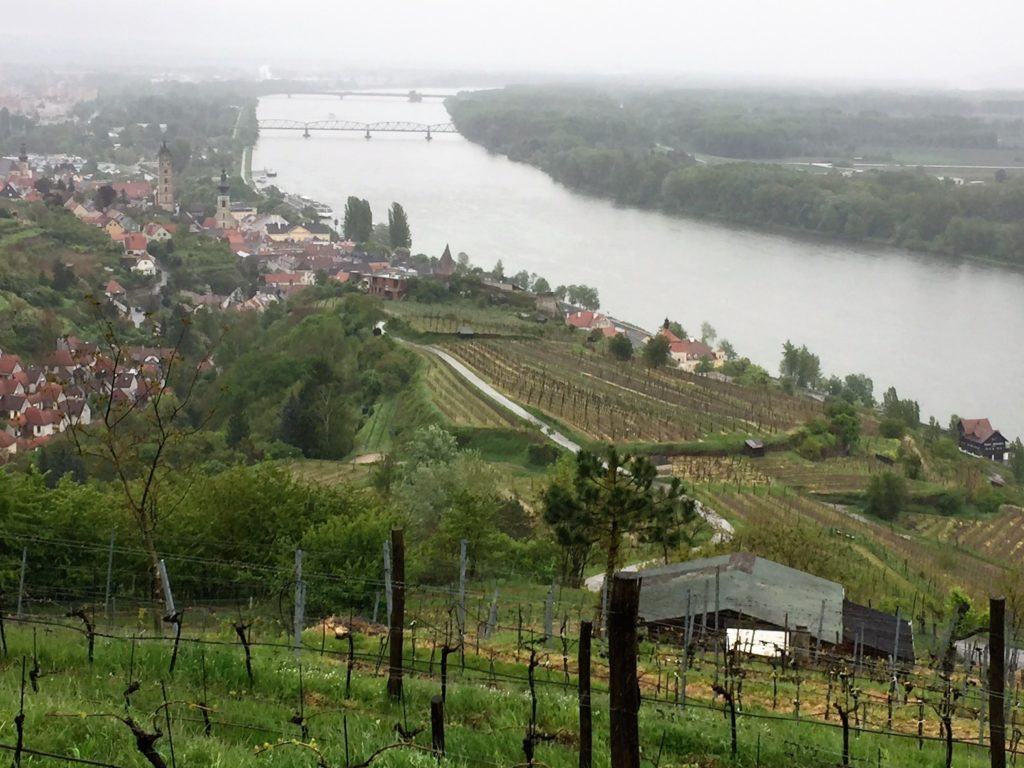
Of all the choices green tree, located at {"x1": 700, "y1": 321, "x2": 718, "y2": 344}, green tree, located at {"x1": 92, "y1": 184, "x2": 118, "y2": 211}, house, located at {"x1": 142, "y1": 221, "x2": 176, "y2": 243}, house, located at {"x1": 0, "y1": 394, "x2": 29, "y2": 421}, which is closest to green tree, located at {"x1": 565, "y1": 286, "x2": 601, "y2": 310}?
green tree, located at {"x1": 700, "y1": 321, "x2": 718, "y2": 344}

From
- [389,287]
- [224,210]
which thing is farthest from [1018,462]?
[224,210]

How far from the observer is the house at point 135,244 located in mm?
17603

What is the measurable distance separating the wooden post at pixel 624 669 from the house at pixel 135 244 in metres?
16.9

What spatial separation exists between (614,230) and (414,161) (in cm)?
1137

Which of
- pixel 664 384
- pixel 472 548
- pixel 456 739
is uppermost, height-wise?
pixel 456 739

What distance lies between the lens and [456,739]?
2084 millimetres

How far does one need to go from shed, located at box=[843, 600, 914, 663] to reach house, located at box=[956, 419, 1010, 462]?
724 centimetres

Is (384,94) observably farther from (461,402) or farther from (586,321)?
(461,402)

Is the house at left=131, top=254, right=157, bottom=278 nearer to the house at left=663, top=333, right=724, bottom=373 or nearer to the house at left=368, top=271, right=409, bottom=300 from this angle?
the house at left=368, top=271, right=409, bottom=300

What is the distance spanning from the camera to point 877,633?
4.35 metres

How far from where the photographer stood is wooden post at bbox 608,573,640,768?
A: 1477 mm

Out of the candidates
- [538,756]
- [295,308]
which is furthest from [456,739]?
[295,308]

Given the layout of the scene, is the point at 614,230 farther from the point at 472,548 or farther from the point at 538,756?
the point at 538,756

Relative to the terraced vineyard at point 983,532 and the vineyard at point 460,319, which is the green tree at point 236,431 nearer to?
the vineyard at point 460,319
